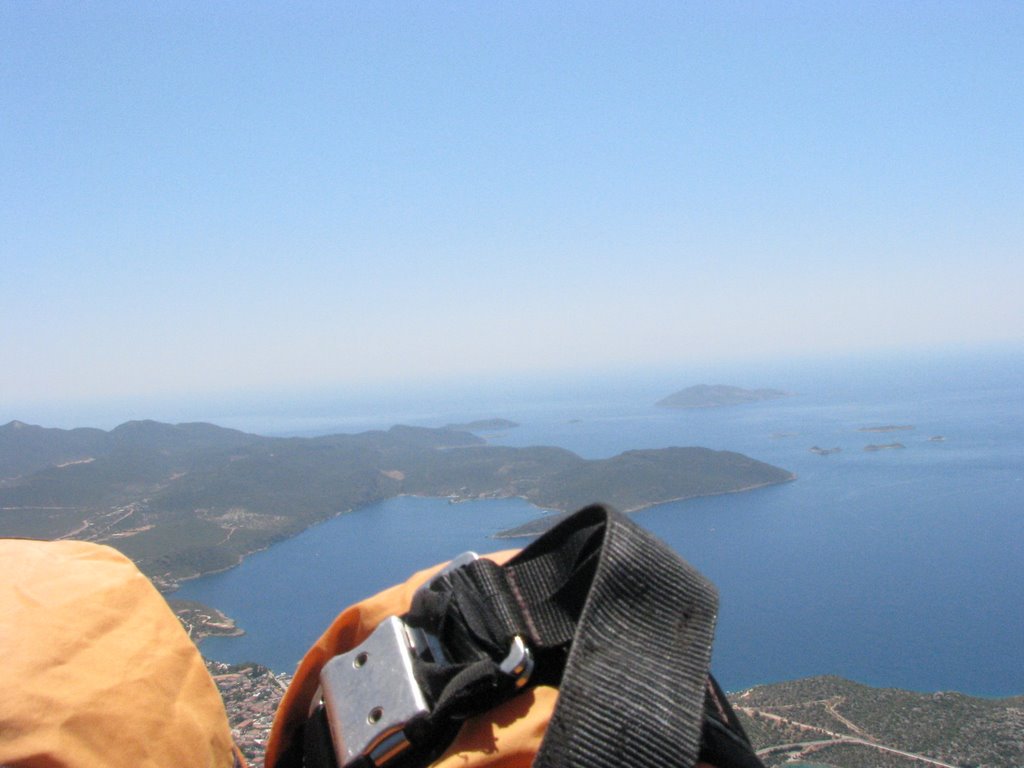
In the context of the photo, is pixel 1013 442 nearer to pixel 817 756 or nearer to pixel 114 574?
pixel 817 756

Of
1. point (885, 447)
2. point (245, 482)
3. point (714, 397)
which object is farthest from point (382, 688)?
point (714, 397)

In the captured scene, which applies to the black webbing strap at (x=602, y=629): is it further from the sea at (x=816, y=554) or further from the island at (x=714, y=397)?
the island at (x=714, y=397)

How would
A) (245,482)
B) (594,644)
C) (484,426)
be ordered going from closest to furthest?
1. (594,644)
2. (245,482)
3. (484,426)

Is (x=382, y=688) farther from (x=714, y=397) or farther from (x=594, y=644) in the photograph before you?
(x=714, y=397)

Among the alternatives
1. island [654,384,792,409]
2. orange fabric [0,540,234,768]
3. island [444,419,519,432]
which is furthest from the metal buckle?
island [654,384,792,409]

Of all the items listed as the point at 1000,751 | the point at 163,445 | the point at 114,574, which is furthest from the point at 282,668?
the point at 163,445

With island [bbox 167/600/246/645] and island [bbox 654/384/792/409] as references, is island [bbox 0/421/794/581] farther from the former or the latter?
island [bbox 654/384/792/409]
